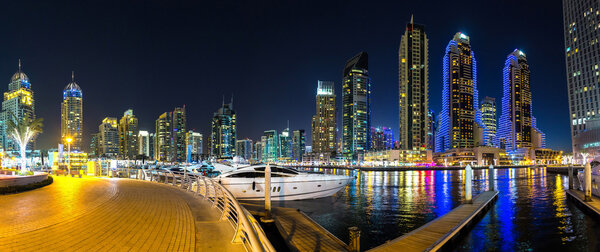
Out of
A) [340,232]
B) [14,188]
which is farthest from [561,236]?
[14,188]

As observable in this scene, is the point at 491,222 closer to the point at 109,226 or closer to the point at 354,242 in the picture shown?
the point at 354,242

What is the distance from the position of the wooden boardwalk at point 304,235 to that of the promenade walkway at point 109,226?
2.66 metres

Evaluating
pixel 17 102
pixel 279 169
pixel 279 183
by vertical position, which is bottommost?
pixel 279 183

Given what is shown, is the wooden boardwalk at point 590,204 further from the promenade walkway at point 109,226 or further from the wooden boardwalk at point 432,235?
the promenade walkway at point 109,226

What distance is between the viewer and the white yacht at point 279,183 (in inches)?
837

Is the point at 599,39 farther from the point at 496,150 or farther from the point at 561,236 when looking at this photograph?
the point at 561,236

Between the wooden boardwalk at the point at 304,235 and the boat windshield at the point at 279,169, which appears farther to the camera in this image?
the boat windshield at the point at 279,169

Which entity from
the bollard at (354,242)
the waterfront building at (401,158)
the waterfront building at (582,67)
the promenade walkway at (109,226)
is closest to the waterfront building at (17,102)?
the waterfront building at (401,158)

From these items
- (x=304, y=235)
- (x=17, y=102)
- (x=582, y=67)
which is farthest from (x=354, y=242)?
(x=17, y=102)

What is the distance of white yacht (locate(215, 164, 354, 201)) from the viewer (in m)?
21.3

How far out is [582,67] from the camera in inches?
4343

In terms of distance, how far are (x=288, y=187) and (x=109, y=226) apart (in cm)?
1591

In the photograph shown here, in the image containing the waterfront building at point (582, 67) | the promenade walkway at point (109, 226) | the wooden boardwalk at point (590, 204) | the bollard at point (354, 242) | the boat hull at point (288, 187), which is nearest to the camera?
the promenade walkway at point (109, 226)

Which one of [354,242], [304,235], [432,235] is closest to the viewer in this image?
[354,242]
